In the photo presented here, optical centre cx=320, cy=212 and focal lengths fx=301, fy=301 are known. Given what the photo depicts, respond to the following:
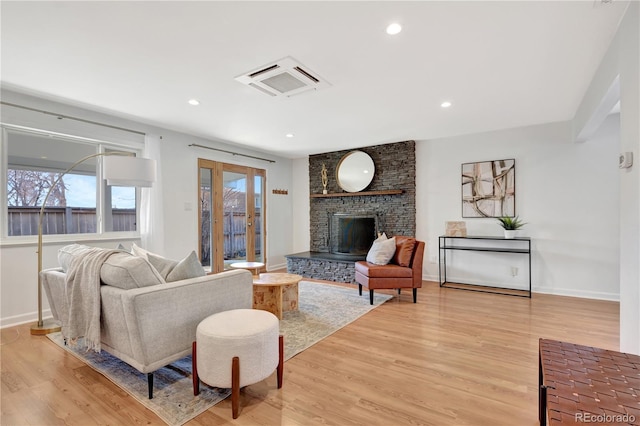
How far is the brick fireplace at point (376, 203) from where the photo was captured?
5.18m

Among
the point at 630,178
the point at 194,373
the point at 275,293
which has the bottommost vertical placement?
the point at 194,373

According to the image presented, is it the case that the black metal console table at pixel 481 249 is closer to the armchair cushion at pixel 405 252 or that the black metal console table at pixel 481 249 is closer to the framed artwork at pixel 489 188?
the framed artwork at pixel 489 188

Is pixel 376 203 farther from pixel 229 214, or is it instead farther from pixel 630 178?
pixel 630 178

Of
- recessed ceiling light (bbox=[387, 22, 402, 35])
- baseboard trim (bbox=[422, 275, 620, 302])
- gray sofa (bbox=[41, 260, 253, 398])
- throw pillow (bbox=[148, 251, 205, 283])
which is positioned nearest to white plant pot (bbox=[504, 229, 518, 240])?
baseboard trim (bbox=[422, 275, 620, 302])

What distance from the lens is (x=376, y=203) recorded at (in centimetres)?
554

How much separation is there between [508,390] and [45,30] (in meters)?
3.87

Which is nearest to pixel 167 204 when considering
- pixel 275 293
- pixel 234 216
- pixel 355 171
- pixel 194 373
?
pixel 234 216

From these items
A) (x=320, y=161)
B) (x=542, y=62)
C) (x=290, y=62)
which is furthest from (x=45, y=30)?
(x=320, y=161)

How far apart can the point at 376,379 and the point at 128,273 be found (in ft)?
5.80

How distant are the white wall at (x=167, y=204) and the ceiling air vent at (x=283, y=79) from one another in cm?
223

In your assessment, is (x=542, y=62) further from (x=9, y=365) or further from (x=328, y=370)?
(x=9, y=365)

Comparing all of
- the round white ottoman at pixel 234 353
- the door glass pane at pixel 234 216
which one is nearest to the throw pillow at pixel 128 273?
the round white ottoman at pixel 234 353

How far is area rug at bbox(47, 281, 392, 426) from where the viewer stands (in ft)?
5.82

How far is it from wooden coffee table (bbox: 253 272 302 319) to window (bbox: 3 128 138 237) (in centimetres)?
223
